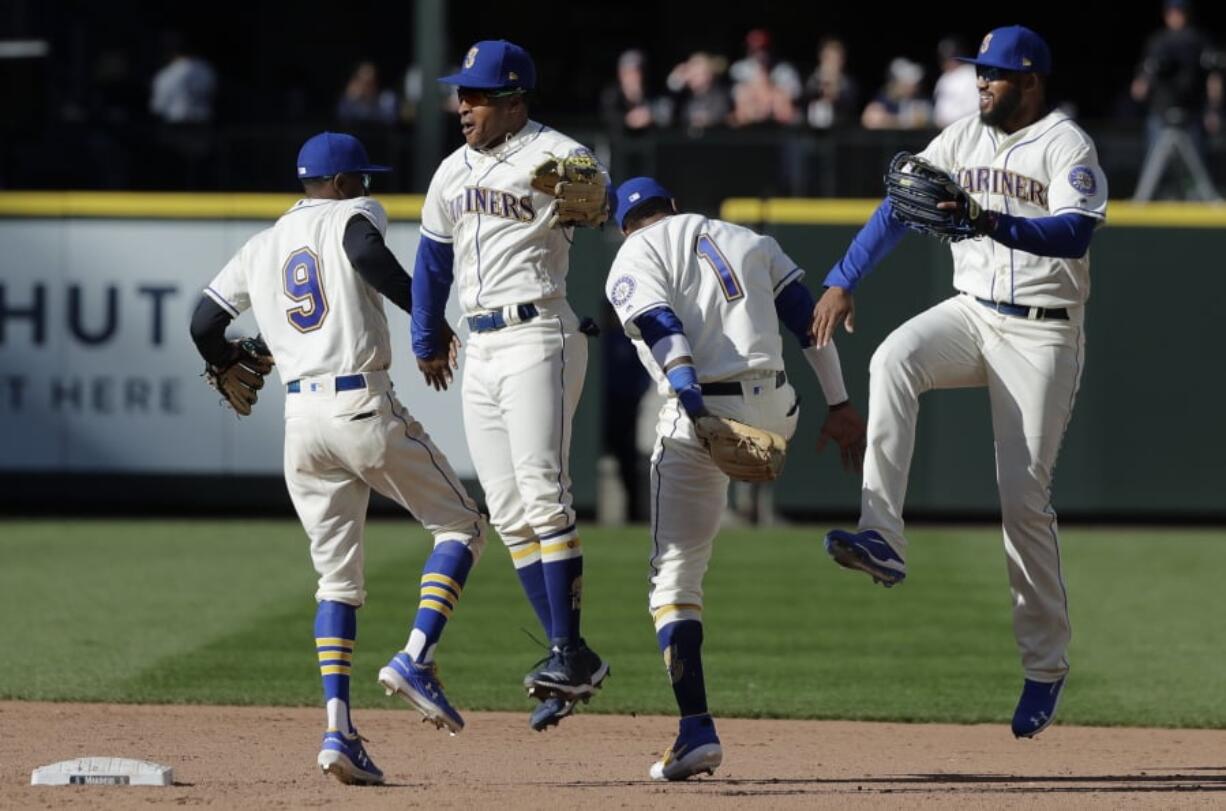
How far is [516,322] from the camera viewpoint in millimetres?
7480

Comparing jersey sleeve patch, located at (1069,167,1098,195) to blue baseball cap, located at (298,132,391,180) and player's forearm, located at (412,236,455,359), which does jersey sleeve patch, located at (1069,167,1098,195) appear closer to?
player's forearm, located at (412,236,455,359)

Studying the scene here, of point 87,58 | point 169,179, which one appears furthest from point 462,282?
point 87,58

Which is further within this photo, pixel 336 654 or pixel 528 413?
pixel 528 413

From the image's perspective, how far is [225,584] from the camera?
12.9 m

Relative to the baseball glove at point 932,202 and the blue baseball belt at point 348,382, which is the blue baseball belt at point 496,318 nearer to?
the blue baseball belt at point 348,382

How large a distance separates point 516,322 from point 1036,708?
2.36 meters

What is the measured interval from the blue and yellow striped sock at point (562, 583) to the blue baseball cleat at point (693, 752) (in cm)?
59

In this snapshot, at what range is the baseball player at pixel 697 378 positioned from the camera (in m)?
7.11

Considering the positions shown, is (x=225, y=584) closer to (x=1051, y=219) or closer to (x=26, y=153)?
(x=26, y=153)

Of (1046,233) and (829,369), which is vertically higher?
(1046,233)

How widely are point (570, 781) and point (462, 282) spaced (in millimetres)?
1801

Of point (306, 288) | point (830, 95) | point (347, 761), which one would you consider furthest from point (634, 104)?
point (347, 761)

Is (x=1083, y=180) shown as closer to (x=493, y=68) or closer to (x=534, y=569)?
(x=493, y=68)

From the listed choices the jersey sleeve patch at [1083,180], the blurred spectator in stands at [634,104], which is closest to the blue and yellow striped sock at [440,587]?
the jersey sleeve patch at [1083,180]
